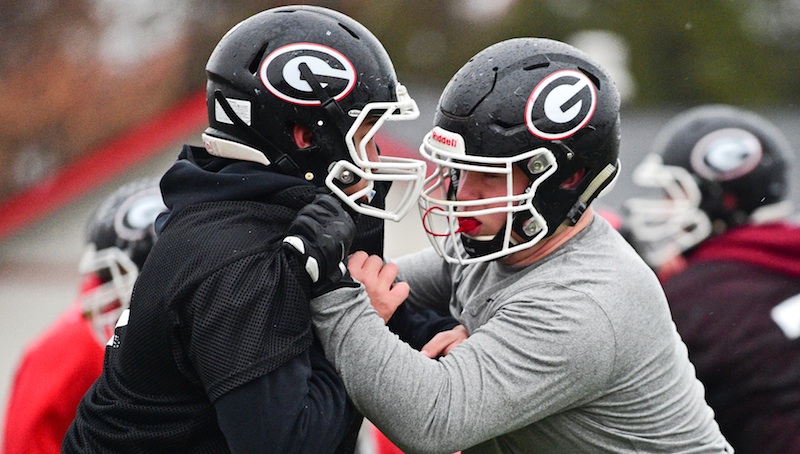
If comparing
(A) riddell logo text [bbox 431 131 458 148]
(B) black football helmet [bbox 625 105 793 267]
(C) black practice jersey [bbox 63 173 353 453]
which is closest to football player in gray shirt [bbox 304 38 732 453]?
(A) riddell logo text [bbox 431 131 458 148]

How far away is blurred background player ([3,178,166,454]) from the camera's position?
3438 mm

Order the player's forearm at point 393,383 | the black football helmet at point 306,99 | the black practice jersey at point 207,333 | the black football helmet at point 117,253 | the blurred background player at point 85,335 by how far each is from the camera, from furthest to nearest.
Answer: the black football helmet at point 117,253
the blurred background player at point 85,335
the black football helmet at point 306,99
the player's forearm at point 393,383
the black practice jersey at point 207,333

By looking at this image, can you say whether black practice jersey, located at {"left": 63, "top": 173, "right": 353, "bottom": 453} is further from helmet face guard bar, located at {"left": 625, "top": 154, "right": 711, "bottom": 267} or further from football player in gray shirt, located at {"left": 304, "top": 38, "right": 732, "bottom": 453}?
helmet face guard bar, located at {"left": 625, "top": 154, "right": 711, "bottom": 267}

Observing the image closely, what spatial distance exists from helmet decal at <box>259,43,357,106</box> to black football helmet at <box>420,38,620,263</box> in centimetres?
37

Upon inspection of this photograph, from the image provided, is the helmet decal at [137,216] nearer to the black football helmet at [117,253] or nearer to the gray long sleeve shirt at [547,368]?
the black football helmet at [117,253]

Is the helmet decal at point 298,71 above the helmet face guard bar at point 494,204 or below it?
above

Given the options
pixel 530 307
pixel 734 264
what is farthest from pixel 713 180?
pixel 530 307

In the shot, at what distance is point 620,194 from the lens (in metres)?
9.73

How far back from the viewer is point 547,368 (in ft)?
7.57

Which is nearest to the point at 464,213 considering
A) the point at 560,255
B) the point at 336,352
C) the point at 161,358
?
the point at 560,255

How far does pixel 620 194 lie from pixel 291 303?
7.94m

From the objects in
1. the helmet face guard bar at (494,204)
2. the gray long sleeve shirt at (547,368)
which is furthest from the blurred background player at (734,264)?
the helmet face guard bar at (494,204)

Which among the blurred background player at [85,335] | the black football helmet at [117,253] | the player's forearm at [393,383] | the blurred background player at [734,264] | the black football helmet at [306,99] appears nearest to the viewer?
the player's forearm at [393,383]

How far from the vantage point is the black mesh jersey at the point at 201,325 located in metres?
2.12
